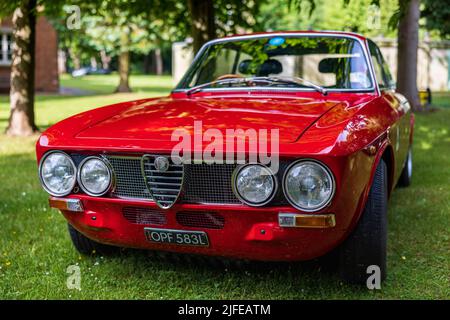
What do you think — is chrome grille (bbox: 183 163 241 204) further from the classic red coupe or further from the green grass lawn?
the green grass lawn

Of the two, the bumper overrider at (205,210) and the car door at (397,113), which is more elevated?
the car door at (397,113)

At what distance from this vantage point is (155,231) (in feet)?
9.53

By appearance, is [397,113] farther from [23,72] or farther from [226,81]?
[23,72]

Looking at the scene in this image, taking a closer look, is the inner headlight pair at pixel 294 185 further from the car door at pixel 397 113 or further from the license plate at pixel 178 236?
the car door at pixel 397 113

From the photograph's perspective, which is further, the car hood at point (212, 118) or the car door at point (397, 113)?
the car door at point (397, 113)

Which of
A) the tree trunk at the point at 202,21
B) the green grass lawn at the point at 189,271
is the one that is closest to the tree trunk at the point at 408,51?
the tree trunk at the point at 202,21

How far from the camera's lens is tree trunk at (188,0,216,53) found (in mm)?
8180

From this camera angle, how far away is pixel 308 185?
261 cm

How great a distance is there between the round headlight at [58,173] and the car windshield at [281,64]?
1370 mm

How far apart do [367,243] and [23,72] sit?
7.89 m

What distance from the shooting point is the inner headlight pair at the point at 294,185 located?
259 cm
